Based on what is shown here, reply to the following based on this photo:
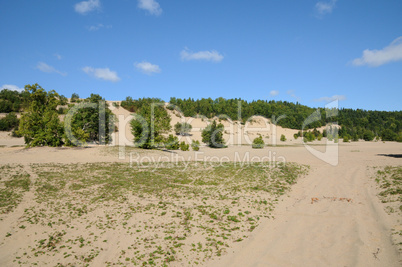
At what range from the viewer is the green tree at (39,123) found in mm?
34281

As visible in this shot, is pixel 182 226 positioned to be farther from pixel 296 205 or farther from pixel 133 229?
pixel 296 205

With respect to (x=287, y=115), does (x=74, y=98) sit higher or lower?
higher

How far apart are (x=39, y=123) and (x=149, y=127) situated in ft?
55.1

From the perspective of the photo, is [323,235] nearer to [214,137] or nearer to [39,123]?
[39,123]

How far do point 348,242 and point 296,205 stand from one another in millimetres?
4760

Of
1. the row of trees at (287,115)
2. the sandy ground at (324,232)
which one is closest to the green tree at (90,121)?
the sandy ground at (324,232)

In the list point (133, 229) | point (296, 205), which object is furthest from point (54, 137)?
point (296, 205)

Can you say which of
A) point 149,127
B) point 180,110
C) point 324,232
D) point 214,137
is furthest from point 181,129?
point 324,232

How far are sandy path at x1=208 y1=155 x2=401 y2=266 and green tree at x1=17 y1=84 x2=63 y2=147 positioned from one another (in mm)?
35449

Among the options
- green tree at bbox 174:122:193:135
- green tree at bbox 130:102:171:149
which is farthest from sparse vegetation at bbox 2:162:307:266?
green tree at bbox 174:122:193:135

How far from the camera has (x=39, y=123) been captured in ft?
115

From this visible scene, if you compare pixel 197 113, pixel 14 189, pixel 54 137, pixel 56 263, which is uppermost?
pixel 197 113

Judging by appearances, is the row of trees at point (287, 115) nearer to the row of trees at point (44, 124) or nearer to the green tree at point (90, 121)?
the green tree at point (90, 121)

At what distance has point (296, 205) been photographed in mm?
14703
